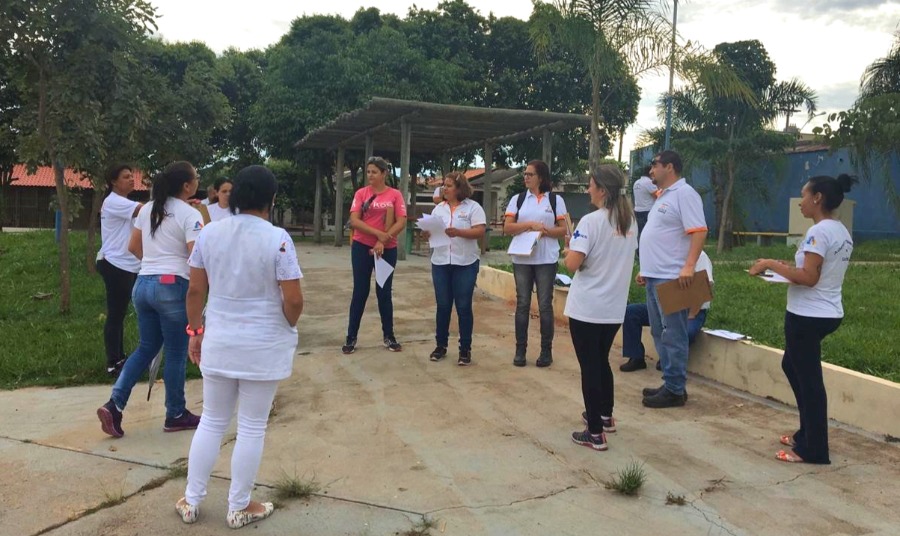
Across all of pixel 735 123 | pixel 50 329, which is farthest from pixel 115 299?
pixel 735 123

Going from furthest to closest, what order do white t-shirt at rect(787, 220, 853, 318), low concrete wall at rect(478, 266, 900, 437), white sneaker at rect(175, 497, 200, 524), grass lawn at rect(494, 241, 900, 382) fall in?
grass lawn at rect(494, 241, 900, 382)
low concrete wall at rect(478, 266, 900, 437)
white t-shirt at rect(787, 220, 853, 318)
white sneaker at rect(175, 497, 200, 524)

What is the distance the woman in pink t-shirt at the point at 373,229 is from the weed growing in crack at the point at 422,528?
308 centimetres

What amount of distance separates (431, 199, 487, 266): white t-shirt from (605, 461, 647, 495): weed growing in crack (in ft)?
8.58

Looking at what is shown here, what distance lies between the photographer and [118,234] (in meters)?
4.88

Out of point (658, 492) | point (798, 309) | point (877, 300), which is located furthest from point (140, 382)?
point (877, 300)

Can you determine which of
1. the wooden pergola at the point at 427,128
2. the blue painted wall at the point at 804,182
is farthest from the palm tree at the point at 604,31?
the blue painted wall at the point at 804,182

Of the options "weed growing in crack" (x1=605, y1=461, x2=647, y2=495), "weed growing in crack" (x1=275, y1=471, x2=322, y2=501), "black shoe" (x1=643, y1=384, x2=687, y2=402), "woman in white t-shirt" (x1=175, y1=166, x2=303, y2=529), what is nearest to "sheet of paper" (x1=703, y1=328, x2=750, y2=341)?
"black shoe" (x1=643, y1=384, x2=687, y2=402)

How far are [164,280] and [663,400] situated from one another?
3258 mm

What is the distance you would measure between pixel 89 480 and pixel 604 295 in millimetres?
2829

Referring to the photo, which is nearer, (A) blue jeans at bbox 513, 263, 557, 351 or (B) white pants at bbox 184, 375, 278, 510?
(B) white pants at bbox 184, 375, 278, 510

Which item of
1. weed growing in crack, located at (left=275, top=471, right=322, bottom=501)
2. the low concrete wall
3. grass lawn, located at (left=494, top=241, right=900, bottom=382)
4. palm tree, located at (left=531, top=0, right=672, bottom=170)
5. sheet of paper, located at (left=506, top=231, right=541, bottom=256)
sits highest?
palm tree, located at (left=531, top=0, right=672, bottom=170)

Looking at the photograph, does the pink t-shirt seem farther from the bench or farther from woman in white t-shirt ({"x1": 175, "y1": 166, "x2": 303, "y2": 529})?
the bench

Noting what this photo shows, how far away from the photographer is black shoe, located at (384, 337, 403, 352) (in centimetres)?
598

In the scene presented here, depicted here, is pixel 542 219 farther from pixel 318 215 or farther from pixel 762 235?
pixel 762 235
